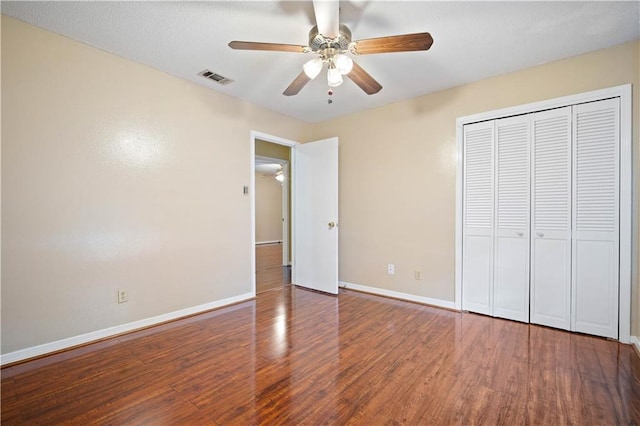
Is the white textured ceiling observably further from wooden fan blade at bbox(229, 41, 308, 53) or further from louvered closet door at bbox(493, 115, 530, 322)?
louvered closet door at bbox(493, 115, 530, 322)

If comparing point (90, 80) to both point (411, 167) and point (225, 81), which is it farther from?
point (411, 167)

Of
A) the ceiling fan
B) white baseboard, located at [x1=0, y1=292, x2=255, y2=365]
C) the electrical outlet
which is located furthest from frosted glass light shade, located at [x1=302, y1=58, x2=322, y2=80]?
white baseboard, located at [x1=0, y1=292, x2=255, y2=365]

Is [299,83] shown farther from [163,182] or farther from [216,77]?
[163,182]

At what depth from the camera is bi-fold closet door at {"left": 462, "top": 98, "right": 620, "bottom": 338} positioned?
254cm

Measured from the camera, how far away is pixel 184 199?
3.12 metres

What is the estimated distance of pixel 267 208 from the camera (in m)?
9.43

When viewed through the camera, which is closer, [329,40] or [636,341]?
[329,40]

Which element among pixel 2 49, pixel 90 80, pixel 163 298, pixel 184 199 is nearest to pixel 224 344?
pixel 163 298

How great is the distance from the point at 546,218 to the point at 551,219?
0.04 meters

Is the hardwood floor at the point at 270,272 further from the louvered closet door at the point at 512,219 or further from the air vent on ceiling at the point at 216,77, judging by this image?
the louvered closet door at the point at 512,219

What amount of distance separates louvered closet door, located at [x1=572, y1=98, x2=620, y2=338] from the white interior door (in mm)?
2512

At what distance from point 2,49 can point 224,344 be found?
2762mm

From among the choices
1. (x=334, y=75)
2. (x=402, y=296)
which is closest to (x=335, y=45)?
(x=334, y=75)

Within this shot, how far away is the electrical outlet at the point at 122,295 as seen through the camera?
2.66 meters
